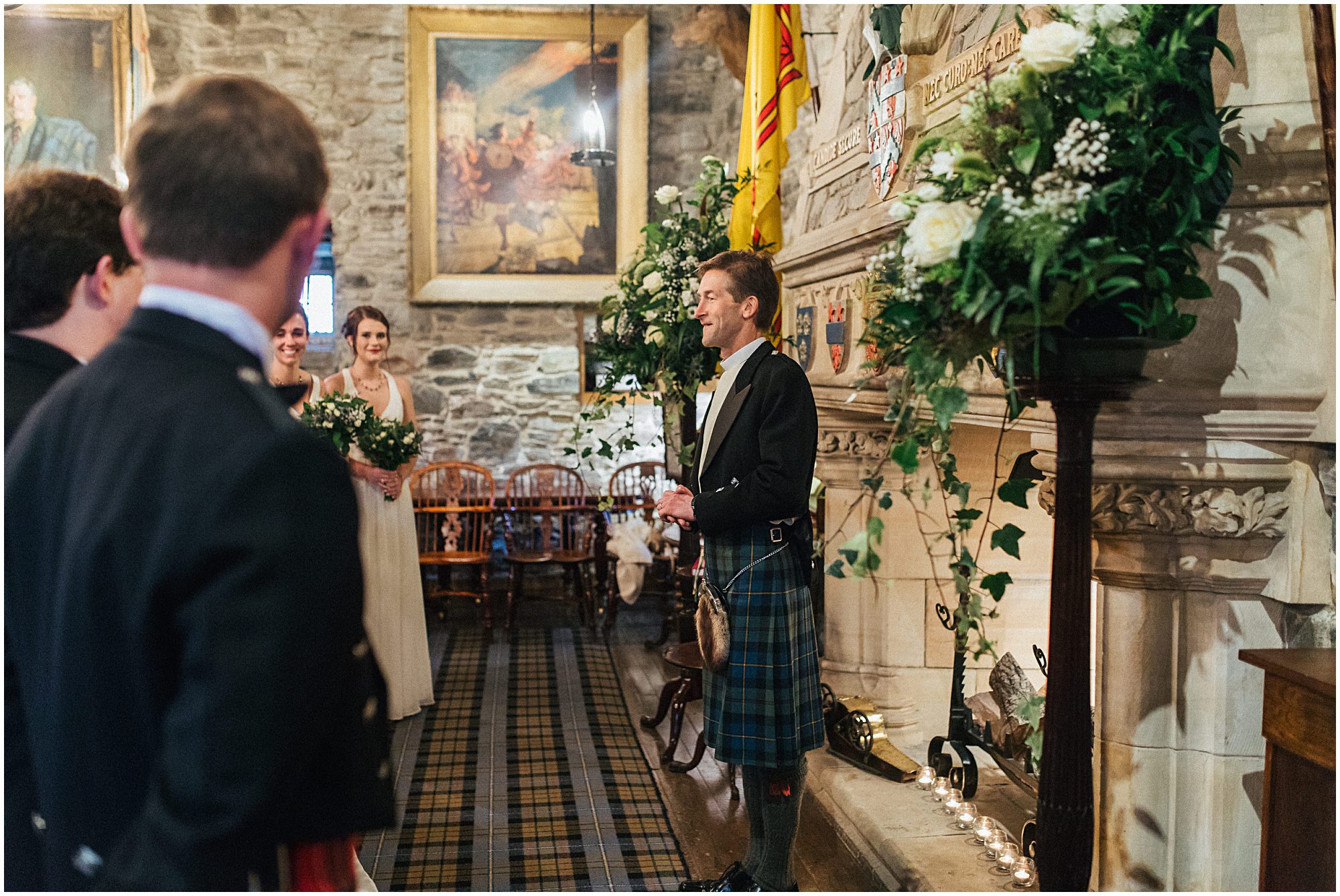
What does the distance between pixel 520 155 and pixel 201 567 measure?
269 inches

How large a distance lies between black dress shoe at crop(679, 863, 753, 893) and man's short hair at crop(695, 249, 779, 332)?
1.49m

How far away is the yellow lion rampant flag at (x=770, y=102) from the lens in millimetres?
4031

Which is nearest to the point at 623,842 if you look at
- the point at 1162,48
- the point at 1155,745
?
the point at 1155,745

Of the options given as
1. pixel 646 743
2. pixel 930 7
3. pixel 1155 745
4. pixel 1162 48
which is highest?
pixel 930 7

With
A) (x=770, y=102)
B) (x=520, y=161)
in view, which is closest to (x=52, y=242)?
(x=770, y=102)

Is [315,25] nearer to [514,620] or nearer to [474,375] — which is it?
[474,375]

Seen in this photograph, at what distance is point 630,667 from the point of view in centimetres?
541

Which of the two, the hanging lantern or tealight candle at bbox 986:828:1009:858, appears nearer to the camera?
tealight candle at bbox 986:828:1009:858

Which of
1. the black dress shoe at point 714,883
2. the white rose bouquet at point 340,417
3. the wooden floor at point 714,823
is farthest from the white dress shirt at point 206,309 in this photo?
the white rose bouquet at point 340,417

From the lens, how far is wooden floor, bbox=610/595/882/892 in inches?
115

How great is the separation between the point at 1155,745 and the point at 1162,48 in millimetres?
1359

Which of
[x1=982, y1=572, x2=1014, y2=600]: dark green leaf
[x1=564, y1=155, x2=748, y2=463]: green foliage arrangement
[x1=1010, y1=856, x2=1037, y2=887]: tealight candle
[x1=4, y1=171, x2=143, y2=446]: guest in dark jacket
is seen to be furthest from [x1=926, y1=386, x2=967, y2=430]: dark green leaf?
[x1=564, y1=155, x2=748, y2=463]: green foliage arrangement

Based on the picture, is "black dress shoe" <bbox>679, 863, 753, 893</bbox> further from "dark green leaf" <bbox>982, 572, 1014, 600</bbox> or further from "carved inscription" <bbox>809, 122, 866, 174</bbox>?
"carved inscription" <bbox>809, 122, 866, 174</bbox>

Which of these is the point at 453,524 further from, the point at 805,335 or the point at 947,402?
the point at 947,402
